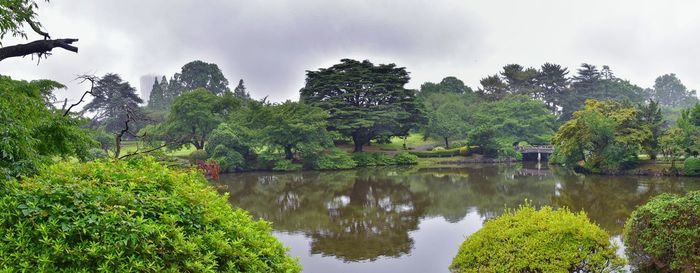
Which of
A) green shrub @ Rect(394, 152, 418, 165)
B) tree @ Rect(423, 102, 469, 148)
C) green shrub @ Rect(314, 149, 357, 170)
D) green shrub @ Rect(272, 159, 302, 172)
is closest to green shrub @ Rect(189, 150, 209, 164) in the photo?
green shrub @ Rect(272, 159, 302, 172)

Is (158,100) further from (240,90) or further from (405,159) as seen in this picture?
(405,159)

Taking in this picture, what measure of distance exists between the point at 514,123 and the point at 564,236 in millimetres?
41352

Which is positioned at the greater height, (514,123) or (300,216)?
(514,123)

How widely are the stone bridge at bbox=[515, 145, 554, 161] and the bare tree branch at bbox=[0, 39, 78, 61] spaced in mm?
41614

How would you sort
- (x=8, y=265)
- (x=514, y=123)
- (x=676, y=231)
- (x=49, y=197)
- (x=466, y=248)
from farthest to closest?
(x=514, y=123)
(x=466, y=248)
(x=676, y=231)
(x=49, y=197)
(x=8, y=265)

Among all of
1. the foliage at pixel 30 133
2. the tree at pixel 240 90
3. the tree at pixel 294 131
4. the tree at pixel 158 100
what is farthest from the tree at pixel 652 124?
the tree at pixel 158 100

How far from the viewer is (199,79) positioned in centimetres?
6862

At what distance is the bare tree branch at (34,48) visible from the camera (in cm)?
629

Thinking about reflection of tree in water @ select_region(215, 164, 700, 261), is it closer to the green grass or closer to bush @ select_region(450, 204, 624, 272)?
bush @ select_region(450, 204, 624, 272)

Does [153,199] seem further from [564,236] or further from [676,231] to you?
→ [676,231]

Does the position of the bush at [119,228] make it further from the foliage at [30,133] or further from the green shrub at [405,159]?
the green shrub at [405,159]

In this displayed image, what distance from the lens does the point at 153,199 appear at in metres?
3.08

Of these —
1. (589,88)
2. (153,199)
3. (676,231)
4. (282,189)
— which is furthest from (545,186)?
(589,88)

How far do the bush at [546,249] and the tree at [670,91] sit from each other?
4455 inches
